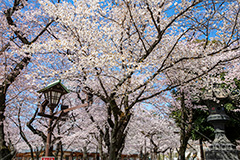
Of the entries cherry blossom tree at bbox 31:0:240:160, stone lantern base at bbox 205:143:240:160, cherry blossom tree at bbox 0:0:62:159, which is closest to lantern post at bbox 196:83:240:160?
stone lantern base at bbox 205:143:240:160

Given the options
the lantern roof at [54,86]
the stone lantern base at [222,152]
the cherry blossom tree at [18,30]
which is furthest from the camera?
the cherry blossom tree at [18,30]

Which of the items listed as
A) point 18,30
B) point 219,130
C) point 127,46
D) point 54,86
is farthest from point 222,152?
point 18,30

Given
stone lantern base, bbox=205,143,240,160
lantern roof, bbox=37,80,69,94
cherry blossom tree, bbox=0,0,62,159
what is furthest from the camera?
cherry blossom tree, bbox=0,0,62,159

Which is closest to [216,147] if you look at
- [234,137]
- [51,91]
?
[51,91]

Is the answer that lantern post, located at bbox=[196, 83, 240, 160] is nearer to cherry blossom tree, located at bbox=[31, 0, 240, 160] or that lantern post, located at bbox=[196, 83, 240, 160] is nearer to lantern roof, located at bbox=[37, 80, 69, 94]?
cherry blossom tree, located at bbox=[31, 0, 240, 160]

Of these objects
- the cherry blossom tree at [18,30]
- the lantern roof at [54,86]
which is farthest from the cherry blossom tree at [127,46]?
the cherry blossom tree at [18,30]

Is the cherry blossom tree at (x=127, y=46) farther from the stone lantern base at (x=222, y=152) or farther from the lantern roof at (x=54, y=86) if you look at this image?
the stone lantern base at (x=222, y=152)

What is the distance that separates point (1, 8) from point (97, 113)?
8253mm

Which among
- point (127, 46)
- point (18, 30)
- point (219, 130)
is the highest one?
point (18, 30)

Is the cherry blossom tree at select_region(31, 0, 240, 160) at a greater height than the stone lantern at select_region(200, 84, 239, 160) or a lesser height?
greater

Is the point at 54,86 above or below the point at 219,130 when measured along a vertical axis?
above

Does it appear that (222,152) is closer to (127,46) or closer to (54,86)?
(54,86)

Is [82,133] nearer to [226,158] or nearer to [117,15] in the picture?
[117,15]

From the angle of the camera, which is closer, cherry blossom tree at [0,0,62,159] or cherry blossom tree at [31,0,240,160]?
cherry blossom tree at [31,0,240,160]
